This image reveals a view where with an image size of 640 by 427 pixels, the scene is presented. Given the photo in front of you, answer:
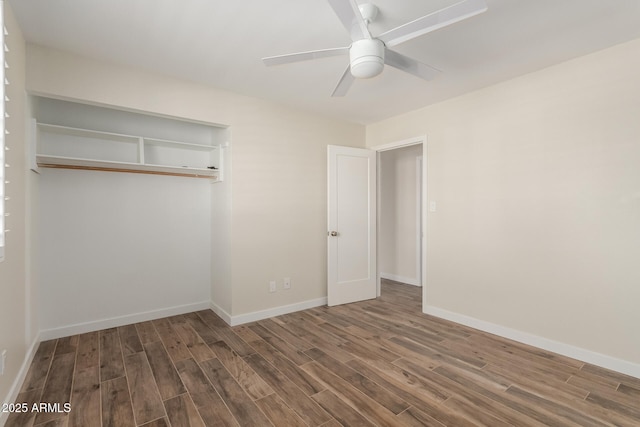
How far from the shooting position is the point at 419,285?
199 inches

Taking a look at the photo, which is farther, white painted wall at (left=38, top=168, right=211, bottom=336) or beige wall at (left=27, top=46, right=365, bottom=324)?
white painted wall at (left=38, top=168, right=211, bottom=336)

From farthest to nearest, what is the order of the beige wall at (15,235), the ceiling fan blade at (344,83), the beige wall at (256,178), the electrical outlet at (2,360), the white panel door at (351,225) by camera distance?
the white panel door at (351,225)
the beige wall at (256,178)
the ceiling fan blade at (344,83)
the beige wall at (15,235)
the electrical outlet at (2,360)

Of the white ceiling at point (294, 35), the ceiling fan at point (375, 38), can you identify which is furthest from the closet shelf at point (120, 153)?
the ceiling fan at point (375, 38)

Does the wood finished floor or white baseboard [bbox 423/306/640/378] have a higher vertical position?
white baseboard [bbox 423/306/640/378]

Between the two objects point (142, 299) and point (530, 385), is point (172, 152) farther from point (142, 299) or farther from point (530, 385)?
point (530, 385)

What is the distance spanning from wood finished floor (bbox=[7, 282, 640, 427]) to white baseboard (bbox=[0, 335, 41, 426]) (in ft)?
0.16

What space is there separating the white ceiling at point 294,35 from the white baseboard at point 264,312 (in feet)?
7.93

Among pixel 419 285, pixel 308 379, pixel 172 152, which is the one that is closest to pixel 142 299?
pixel 172 152

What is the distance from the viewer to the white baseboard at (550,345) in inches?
91.4

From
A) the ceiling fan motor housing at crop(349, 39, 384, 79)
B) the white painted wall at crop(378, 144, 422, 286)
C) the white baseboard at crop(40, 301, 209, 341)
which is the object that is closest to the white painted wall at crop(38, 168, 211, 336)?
→ the white baseboard at crop(40, 301, 209, 341)

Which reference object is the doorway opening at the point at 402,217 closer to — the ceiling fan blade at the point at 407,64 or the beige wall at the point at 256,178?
the beige wall at the point at 256,178

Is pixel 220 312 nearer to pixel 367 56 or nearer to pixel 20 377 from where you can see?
pixel 20 377

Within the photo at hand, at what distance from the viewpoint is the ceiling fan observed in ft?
4.83

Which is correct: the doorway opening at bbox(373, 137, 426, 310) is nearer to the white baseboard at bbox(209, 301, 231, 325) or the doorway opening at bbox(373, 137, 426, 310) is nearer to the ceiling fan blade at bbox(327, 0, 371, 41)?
the white baseboard at bbox(209, 301, 231, 325)
